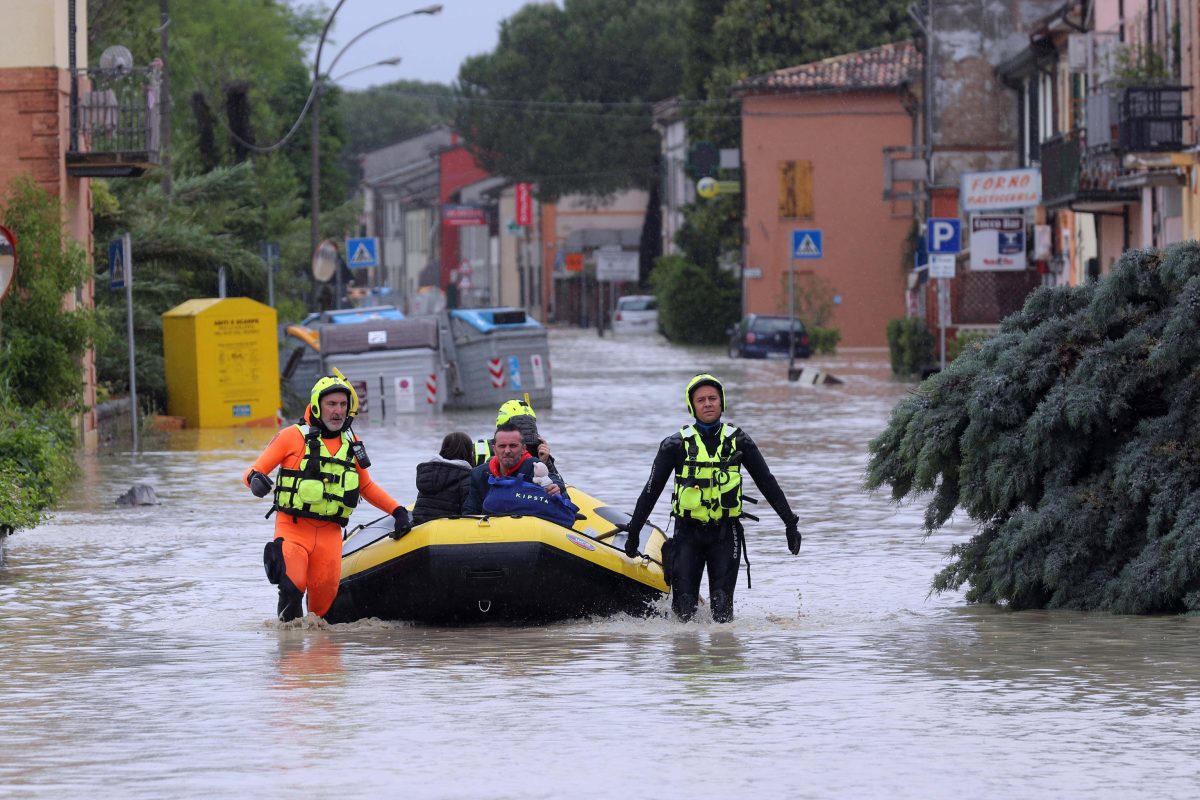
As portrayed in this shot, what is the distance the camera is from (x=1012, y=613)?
1345cm

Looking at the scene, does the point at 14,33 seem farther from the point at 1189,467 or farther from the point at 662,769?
the point at 662,769

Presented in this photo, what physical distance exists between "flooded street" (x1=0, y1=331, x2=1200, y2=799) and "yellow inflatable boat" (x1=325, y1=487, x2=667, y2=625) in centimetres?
15

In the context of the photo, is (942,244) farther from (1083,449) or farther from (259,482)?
(259,482)

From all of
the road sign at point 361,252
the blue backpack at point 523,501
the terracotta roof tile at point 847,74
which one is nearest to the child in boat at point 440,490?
the blue backpack at point 523,501

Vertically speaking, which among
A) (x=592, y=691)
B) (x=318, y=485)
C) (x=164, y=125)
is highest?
(x=164, y=125)

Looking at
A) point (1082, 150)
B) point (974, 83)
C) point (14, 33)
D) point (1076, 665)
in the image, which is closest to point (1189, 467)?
point (1076, 665)

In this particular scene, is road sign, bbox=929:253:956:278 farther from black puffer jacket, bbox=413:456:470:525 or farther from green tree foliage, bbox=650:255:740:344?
green tree foliage, bbox=650:255:740:344

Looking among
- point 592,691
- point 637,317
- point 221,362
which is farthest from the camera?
point 637,317

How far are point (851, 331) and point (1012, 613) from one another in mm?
59369

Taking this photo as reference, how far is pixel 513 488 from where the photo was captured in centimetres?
1288

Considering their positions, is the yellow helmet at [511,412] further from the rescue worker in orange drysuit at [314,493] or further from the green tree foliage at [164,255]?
the green tree foliage at [164,255]

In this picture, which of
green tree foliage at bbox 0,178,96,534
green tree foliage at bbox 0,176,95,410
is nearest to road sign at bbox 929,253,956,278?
green tree foliage at bbox 0,178,96,534

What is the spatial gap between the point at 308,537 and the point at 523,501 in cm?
120

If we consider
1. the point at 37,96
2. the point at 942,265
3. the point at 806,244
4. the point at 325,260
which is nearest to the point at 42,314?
the point at 37,96
